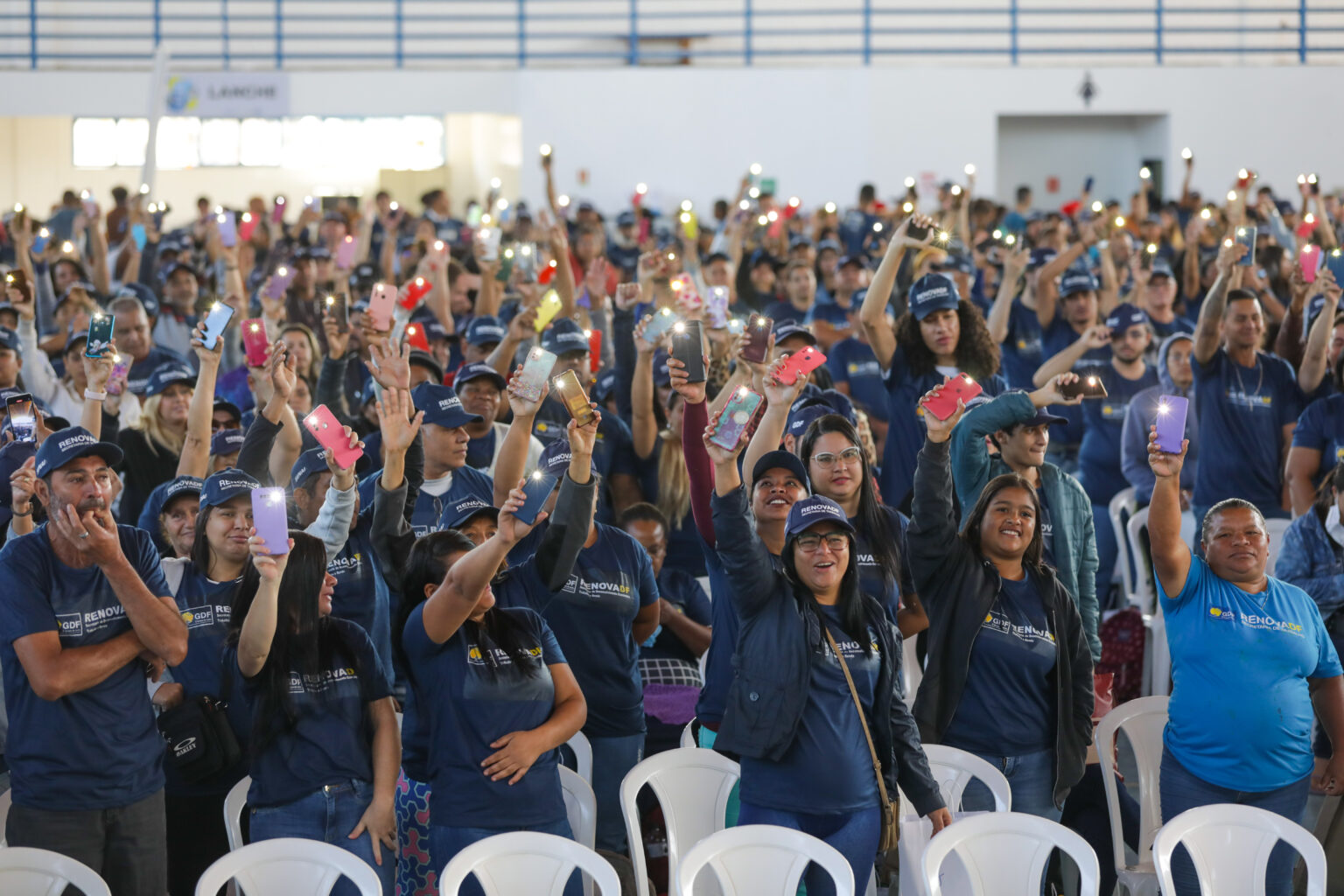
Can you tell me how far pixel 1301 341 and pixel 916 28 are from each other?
37.6ft

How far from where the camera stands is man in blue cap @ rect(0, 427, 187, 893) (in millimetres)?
4078

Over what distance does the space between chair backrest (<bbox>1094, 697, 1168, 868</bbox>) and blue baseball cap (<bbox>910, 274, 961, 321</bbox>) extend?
193cm

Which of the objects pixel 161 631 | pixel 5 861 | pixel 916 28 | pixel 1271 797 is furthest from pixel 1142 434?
pixel 916 28

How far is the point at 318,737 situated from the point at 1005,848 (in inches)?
80.0

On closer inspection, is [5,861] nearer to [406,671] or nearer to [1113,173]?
[406,671]

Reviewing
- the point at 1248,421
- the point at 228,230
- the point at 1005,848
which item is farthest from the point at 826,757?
the point at 228,230

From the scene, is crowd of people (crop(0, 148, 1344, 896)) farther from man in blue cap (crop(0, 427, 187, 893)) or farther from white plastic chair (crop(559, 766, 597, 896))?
white plastic chair (crop(559, 766, 597, 896))

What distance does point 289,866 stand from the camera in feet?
12.7

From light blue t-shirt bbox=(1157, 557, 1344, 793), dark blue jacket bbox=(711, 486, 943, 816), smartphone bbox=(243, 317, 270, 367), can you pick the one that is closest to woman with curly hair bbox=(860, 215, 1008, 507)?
light blue t-shirt bbox=(1157, 557, 1344, 793)

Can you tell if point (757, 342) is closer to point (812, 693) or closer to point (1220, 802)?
point (812, 693)

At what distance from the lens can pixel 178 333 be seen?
31.3ft

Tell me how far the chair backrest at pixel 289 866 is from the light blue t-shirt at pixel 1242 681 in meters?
2.68

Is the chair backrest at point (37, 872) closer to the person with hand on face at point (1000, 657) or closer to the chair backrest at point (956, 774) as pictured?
the chair backrest at point (956, 774)

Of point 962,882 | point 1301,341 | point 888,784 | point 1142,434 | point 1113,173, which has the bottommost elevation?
point 962,882
